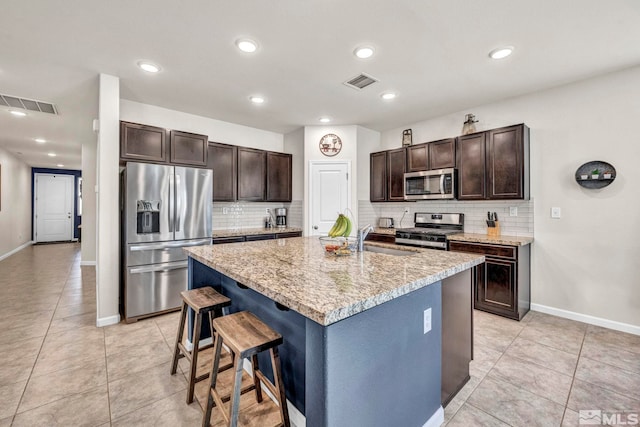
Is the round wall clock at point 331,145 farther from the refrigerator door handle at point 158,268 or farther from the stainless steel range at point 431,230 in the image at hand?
the refrigerator door handle at point 158,268

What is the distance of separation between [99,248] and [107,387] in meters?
1.57

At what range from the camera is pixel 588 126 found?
3.00m

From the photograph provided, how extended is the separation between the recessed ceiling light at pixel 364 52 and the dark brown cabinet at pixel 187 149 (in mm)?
2250

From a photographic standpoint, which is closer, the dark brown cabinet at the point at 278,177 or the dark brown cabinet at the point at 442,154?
the dark brown cabinet at the point at 442,154

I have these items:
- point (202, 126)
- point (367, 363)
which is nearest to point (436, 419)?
point (367, 363)

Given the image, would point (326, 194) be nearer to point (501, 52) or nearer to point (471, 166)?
point (471, 166)

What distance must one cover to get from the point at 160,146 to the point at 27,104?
6.90 feet

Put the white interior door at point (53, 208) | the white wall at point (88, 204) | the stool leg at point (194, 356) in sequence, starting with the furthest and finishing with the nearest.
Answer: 1. the white interior door at point (53, 208)
2. the white wall at point (88, 204)
3. the stool leg at point (194, 356)

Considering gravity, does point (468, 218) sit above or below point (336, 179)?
below

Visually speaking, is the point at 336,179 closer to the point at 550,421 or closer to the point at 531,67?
the point at 531,67

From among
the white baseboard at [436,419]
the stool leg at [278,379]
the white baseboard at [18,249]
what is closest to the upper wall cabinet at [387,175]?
the white baseboard at [436,419]

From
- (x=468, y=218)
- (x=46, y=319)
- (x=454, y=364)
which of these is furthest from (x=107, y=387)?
(x=468, y=218)

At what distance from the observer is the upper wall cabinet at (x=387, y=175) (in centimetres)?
445

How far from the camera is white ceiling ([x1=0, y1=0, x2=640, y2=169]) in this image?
201 cm
